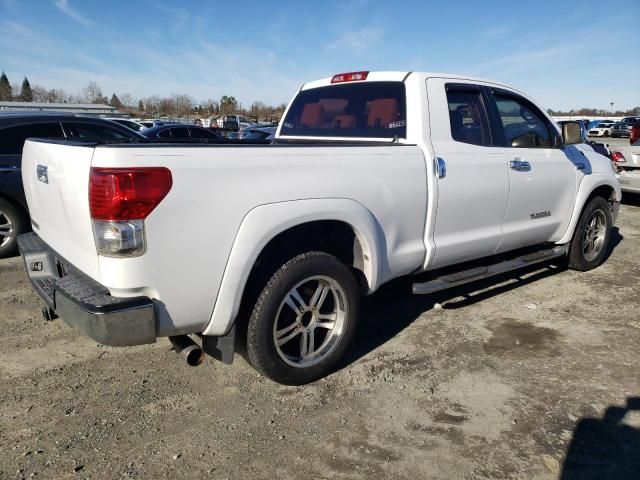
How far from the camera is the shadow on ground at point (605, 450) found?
2.45 metres

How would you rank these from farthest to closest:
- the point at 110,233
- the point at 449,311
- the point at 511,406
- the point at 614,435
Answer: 1. the point at 449,311
2. the point at 511,406
3. the point at 614,435
4. the point at 110,233

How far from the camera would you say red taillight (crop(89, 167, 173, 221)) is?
2.28 m

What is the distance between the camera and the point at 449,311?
14.7ft

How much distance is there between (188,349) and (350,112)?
8.06 feet

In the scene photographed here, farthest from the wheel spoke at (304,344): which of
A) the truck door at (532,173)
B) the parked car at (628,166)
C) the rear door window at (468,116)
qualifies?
the parked car at (628,166)

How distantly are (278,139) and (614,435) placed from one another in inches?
137

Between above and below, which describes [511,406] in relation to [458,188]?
below

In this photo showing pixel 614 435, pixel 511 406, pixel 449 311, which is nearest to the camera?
pixel 614 435

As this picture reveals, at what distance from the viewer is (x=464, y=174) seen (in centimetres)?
376

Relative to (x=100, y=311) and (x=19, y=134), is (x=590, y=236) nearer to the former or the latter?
(x=100, y=311)

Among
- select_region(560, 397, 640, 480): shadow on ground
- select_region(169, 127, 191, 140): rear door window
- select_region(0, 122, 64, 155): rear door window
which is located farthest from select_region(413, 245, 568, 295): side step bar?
select_region(169, 127, 191, 140): rear door window

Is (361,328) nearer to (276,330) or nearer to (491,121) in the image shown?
(276,330)

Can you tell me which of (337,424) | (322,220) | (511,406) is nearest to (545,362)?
(511,406)

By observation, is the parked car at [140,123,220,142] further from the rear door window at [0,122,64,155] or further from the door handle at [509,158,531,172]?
the door handle at [509,158,531,172]
